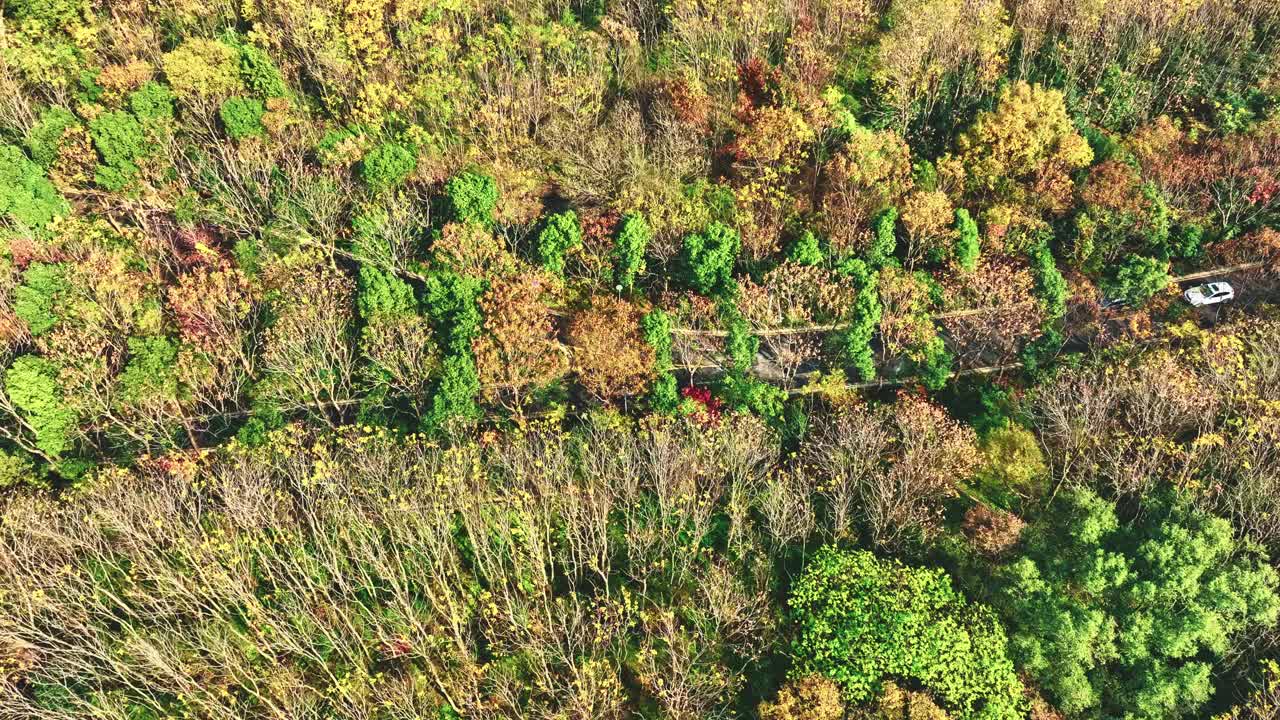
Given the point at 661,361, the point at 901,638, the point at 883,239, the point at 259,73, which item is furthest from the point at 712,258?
the point at 259,73

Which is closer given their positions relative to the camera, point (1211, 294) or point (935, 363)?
point (935, 363)

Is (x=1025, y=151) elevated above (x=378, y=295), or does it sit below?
above

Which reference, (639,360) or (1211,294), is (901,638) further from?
(1211,294)

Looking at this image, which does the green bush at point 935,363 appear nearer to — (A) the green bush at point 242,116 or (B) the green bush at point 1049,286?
(B) the green bush at point 1049,286

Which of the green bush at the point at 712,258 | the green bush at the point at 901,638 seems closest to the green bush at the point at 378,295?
the green bush at the point at 712,258

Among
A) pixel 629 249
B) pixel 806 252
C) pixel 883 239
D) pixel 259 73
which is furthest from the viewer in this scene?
pixel 259 73

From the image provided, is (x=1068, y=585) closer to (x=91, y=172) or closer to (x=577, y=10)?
(x=577, y=10)

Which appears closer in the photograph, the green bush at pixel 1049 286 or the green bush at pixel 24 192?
the green bush at pixel 24 192
